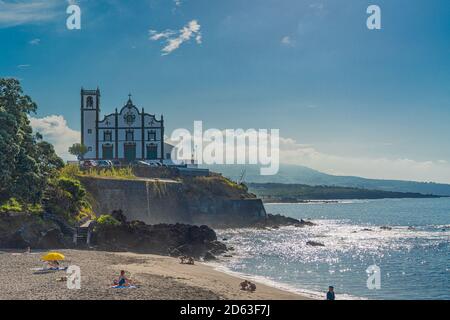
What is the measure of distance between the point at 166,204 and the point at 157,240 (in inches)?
965

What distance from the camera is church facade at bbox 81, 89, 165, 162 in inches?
3184

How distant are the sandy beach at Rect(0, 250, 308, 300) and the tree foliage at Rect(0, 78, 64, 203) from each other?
6844mm

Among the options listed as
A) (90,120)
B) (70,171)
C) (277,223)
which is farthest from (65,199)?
(277,223)

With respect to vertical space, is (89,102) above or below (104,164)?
above

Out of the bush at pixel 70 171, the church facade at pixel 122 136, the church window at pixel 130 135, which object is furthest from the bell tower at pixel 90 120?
the bush at pixel 70 171

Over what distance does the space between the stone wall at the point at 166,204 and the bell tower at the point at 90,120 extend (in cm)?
1824

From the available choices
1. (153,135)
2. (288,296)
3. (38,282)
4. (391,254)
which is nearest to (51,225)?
(38,282)

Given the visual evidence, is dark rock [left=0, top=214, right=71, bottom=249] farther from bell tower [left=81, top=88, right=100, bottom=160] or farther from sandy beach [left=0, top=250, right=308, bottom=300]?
bell tower [left=81, top=88, right=100, bottom=160]

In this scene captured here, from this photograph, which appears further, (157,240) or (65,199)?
(157,240)

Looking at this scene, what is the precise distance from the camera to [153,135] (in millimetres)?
81062

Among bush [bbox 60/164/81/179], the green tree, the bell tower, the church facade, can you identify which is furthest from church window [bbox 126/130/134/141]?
bush [bbox 60/164/81/179]

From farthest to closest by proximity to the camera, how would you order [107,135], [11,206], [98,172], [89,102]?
[89,102], [107,135], [98,172], [11,206]

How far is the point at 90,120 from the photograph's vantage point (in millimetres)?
81438

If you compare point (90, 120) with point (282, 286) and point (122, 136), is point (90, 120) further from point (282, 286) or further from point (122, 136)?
point (282, 286)
